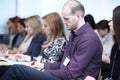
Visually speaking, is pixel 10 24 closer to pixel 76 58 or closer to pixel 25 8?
pixel 25 8

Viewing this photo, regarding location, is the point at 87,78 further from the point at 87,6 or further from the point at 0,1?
the point at 0,1

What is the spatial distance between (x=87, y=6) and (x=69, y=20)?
252 centimetres

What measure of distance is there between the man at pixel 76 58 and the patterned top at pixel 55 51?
21.2 inches

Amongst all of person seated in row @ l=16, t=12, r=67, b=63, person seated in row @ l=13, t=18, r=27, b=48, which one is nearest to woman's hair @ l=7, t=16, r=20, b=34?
person seated in row @ l=13, t=18, r=27, b=48

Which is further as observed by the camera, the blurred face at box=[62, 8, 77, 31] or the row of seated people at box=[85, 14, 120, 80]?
the blurred face at box=[62, 8, 77, 31]

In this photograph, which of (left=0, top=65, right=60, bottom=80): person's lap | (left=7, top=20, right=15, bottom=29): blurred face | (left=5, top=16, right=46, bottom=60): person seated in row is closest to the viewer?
(left=0, top=65, right=60, bottom=80): person's lap

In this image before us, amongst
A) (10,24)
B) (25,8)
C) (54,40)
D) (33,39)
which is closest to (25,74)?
(54,40)

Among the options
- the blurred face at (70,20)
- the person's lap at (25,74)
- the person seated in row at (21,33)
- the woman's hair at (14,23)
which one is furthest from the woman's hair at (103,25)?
the person's lap at (25,74)

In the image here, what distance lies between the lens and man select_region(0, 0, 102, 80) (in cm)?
225

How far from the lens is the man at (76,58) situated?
7.38 ft

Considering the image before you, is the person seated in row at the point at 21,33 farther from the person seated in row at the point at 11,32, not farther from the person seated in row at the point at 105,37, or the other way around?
the person seated in row at the point at 105,37

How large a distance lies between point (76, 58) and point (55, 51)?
840 millimetres

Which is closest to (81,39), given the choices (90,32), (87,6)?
(90,32)

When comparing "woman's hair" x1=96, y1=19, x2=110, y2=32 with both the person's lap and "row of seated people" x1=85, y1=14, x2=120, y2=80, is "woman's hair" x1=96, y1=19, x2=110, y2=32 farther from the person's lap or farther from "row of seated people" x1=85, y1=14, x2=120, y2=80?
the person's lap
